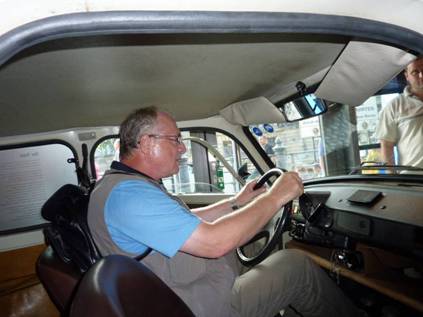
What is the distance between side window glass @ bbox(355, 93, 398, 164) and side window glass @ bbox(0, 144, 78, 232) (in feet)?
7.97

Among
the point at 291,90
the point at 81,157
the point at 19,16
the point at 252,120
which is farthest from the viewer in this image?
the point at 81,157

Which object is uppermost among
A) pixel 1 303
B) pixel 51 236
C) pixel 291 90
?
pixel 291 90

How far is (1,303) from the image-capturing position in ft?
9.08

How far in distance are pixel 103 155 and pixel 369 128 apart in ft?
7.42

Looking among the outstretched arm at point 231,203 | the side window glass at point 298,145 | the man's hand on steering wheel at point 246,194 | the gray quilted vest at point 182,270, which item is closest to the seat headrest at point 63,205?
the gray quilted vest at point 182,270

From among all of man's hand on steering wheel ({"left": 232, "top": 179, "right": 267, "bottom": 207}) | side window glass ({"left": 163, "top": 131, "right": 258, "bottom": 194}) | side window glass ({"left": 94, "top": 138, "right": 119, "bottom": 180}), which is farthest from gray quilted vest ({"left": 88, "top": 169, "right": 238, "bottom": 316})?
side window glass ({"left": 94, "top": 138, "right": 119, "bottom": 180})

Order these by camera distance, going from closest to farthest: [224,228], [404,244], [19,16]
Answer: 1. [19,16]
2. [224,228]
3. [404,244]

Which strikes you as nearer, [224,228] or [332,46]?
[224,228]

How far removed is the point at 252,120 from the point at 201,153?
1.23m

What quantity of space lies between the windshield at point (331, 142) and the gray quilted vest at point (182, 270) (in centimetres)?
120

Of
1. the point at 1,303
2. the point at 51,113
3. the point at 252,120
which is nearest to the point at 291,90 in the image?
the point at 252,120

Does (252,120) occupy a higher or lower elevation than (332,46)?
lower

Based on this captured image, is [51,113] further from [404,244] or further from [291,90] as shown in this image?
[404,244]

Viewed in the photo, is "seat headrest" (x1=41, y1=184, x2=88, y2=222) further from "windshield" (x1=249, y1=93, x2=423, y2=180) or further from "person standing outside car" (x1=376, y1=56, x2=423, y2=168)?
"person standing outside car" (x1=376, y1=56, x2=423, y2=168)
